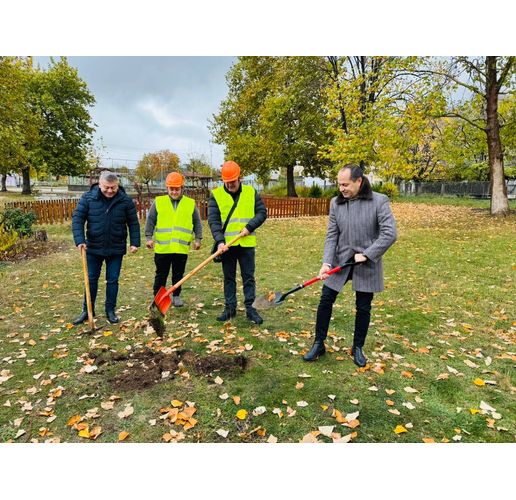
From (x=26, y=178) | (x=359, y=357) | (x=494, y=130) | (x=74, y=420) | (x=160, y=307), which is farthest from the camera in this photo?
(x=26, y=178)

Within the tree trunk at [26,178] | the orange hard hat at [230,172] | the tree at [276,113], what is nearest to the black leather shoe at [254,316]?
the orange hard hat at [230,172]

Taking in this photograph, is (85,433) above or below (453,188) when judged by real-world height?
below

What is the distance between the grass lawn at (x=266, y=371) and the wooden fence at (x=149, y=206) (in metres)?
9.26

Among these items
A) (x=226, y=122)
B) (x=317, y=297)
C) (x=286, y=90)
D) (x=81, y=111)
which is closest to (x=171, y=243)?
(x=317, y=297)

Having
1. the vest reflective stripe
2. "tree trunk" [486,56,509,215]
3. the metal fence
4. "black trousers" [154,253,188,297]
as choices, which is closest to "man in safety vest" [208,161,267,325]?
the vest reflective stripe

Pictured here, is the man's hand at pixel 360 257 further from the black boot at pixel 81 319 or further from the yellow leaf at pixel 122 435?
the black boot at pixel 81 319

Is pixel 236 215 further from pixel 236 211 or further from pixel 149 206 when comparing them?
pixel 149 206

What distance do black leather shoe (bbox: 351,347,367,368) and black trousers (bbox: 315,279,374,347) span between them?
0.17 ft

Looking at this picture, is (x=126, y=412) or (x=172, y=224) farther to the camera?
Answer: (x=172, y=224)

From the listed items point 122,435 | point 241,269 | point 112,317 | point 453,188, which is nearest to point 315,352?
point 241,269

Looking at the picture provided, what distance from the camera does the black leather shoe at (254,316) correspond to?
5000 mm

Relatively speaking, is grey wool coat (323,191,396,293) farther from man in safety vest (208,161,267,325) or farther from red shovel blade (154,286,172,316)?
red shovel blade (154,286,172,316)

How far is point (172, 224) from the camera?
16.9 ft

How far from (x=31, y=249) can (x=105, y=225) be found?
6.75 meters
